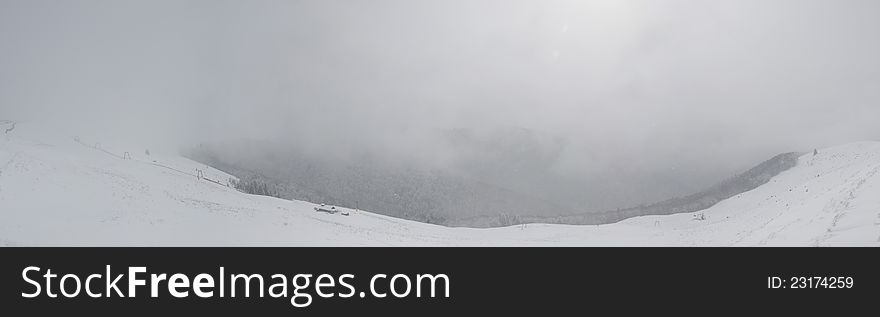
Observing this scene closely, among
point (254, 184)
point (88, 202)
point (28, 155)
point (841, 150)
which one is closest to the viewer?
point (88, 202)

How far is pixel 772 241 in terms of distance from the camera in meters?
18.8

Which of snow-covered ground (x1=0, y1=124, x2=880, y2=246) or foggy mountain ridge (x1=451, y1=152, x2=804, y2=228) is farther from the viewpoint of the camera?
foggy mountain ridge (x1=451, y1=152, x2=804, y2=228)

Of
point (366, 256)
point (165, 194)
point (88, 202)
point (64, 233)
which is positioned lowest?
point (366, 256)

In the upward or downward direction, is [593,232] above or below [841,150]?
below

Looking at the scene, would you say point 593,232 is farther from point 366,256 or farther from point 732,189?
point 732,189

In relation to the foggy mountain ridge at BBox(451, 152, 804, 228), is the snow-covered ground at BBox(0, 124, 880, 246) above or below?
below

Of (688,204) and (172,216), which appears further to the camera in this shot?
(688,204)

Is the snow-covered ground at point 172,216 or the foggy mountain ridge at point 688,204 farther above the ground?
the foggy mountain ridge at point 688,204

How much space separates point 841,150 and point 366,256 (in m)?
113

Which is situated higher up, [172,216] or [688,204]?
[688,204]

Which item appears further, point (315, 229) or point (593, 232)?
point (593, 232)

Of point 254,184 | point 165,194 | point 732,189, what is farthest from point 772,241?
point 732,189

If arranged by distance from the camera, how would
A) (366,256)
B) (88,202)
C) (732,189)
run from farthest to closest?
(732,189) < (88,202) < (366,256)

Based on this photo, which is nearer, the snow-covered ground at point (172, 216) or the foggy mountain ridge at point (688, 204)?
the snow-covered ground at point (172, 216)
